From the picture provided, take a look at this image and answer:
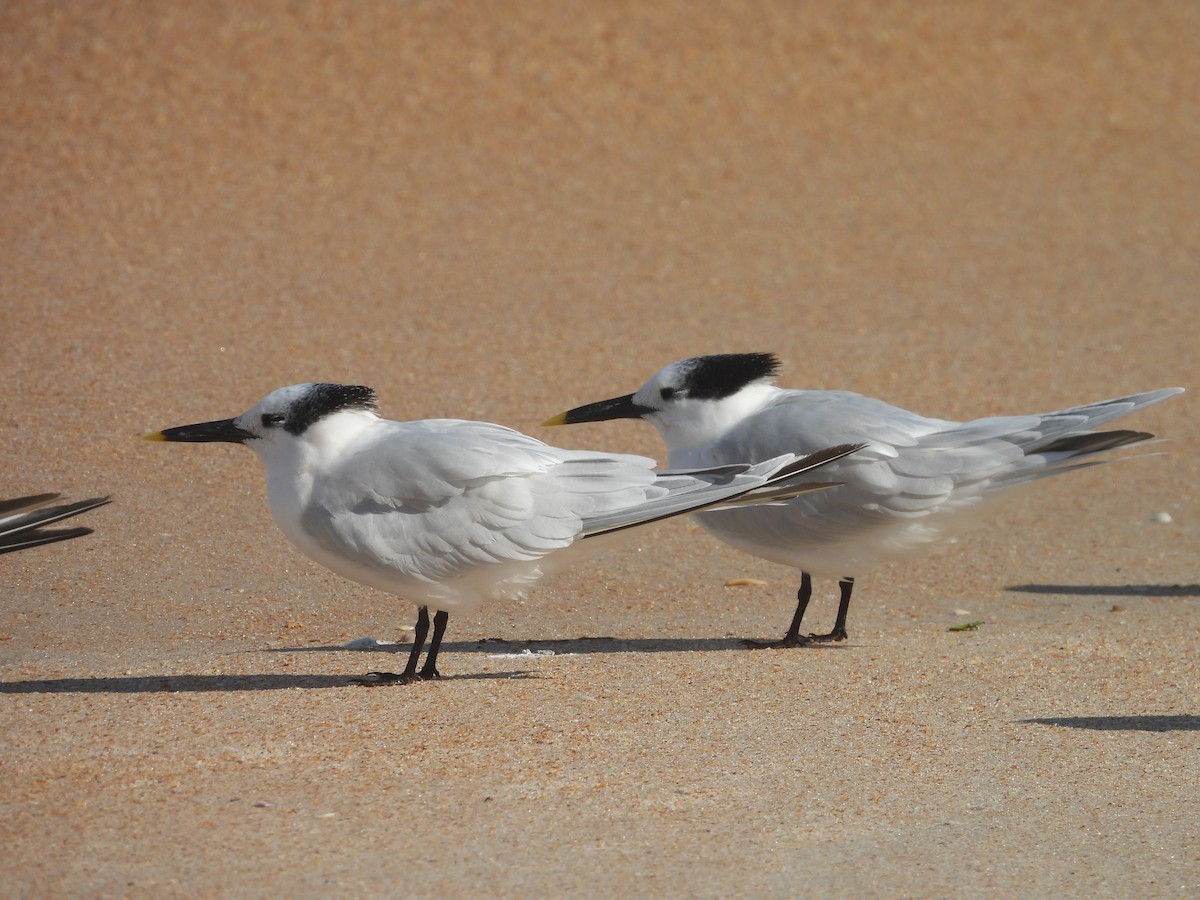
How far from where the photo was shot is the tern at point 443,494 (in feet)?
13.6

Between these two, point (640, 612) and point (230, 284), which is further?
point (230, 284)

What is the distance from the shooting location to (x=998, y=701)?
14.2 ft

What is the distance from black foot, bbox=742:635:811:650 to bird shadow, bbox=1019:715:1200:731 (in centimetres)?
94

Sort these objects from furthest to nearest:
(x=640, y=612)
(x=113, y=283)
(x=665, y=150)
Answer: (x=665, y=150) → (x=113, y=283) → (x=640, y=612)

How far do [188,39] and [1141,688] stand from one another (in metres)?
8.26

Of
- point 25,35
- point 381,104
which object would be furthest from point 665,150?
point 25,35

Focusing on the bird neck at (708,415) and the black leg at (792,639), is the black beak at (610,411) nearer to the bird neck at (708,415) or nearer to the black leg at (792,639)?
the bird neck at (708,415)

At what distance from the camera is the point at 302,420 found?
167 inches

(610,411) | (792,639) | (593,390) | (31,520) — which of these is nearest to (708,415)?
(610,411)

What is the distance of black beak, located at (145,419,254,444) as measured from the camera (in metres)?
4.38

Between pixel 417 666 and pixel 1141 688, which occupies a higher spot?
pixel 417 666

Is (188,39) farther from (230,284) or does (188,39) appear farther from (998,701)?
(998,701)

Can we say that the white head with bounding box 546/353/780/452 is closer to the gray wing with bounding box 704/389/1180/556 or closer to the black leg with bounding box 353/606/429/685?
the gray wing with bounding box 704/389/1180/556

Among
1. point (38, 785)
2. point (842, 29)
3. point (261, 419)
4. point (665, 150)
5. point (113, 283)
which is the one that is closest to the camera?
point (38, 785)
